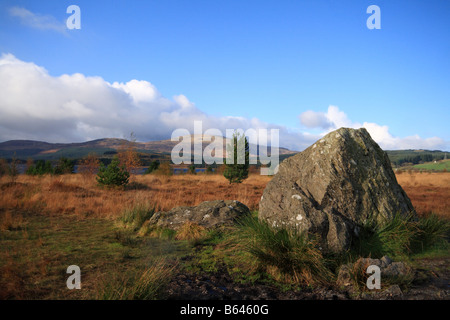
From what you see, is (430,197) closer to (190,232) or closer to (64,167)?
(190,232)

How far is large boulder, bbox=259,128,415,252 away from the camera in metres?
5.11

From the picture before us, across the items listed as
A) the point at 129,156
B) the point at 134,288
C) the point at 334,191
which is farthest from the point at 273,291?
the point at 129,156

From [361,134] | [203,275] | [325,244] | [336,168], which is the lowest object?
[203,275]

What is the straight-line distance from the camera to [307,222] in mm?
5000

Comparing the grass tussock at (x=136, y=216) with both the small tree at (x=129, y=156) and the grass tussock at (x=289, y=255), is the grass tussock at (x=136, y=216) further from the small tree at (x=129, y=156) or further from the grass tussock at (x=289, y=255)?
the small tree at (x=129, y=156)

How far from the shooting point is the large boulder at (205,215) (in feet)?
24.7

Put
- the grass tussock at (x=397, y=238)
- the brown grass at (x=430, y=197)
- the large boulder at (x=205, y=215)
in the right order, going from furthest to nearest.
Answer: the brown grass at (x=430, y=197) < the large boulder at (x=205, y=215) < the grass tussock at (x=397, y=238)

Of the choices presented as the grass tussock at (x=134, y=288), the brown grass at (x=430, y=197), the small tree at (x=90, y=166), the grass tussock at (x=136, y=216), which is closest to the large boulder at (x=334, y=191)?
the grass tussock at (x=134, y=288)

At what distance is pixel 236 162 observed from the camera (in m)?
28.3

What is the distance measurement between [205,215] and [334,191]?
12.0 ft

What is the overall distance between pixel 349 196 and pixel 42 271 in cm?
572

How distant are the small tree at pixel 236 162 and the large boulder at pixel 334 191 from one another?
2120 centimetres

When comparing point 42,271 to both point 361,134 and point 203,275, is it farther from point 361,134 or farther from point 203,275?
point 361,134
